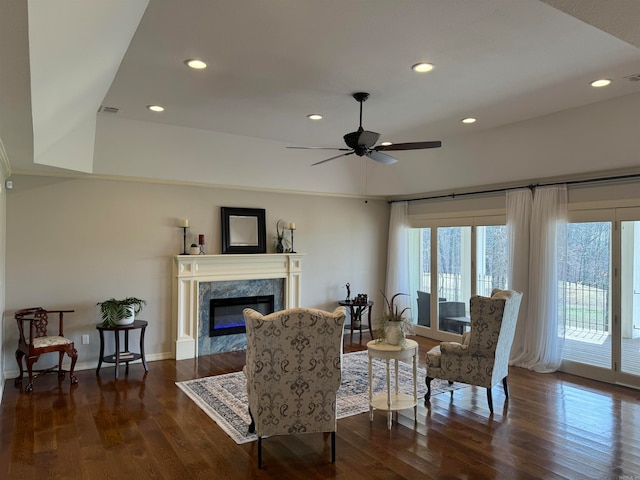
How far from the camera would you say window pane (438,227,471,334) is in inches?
281

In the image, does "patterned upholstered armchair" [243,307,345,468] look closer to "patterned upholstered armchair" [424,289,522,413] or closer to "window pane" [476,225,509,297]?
"patterned upholstered armchair" [424,289,522,413]

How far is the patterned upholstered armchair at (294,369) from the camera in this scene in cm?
320

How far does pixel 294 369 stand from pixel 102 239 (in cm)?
381

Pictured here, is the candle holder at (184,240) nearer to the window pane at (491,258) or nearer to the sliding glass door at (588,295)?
the window pane at (491,258)

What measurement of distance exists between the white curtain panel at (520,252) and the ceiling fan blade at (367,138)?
286 cm

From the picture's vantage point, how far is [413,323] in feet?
26.6

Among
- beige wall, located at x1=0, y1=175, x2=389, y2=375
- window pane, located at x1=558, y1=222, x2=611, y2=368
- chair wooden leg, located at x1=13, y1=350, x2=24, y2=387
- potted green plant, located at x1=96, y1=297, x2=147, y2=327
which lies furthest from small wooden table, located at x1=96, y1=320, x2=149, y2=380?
window pane, located at x1=558, y1=222, x2=611, y2=368

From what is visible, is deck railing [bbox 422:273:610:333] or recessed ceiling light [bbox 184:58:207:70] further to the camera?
deck railing [bbox 422:273:610:333]

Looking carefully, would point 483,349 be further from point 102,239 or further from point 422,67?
point 102,239

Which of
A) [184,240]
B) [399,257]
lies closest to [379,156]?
[184,240]

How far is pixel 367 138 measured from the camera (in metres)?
4.30

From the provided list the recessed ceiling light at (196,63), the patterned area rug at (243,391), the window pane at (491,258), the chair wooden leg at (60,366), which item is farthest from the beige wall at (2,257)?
the window pane at (491,258)

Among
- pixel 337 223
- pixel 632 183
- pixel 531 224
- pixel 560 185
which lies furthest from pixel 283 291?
pixel 632 183

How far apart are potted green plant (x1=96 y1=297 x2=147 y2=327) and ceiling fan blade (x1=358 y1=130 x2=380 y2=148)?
352cm
